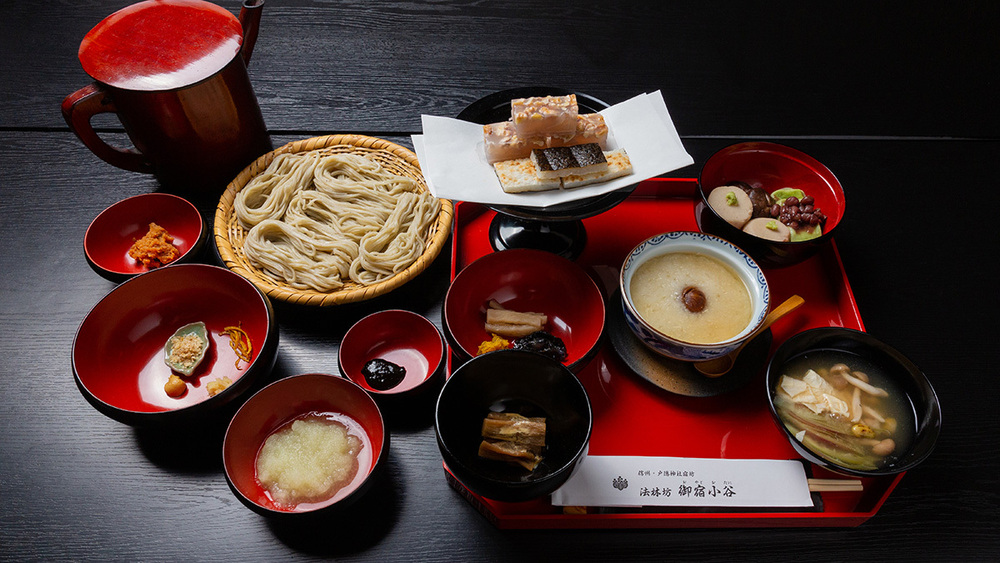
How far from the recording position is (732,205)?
1.96m

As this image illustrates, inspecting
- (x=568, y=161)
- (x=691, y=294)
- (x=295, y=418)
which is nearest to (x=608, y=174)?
(x=568, y=161)

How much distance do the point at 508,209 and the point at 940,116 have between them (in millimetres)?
1928

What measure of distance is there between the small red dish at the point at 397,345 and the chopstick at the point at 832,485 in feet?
3.19

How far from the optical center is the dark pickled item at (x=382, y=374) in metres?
1.63

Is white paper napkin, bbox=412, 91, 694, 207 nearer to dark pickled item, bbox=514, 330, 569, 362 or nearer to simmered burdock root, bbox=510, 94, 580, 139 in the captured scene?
simmered burdock root, bbox=510, 94, 580, 139

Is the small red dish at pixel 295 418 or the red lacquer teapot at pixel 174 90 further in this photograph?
the red lacquer teapot at pixel 174 90

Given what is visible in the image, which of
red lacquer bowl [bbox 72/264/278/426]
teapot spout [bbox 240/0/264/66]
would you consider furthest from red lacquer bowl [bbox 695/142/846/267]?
teapot spout [bbox 240/0/264/66]

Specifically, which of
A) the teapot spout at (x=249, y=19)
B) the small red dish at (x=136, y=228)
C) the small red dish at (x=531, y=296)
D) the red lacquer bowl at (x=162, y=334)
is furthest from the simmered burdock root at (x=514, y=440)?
the teapot spout at (x=249, y=19)

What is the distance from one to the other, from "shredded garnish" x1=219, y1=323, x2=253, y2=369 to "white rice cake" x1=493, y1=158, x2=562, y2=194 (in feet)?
2.82

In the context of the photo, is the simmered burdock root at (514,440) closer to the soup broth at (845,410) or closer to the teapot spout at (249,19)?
the soup broth at (845,410)

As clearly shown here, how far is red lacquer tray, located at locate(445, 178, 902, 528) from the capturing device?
1.49 m

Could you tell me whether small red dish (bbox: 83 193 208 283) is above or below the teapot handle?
below

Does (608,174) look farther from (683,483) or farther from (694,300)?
(683,483)

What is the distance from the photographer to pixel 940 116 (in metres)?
2.46
